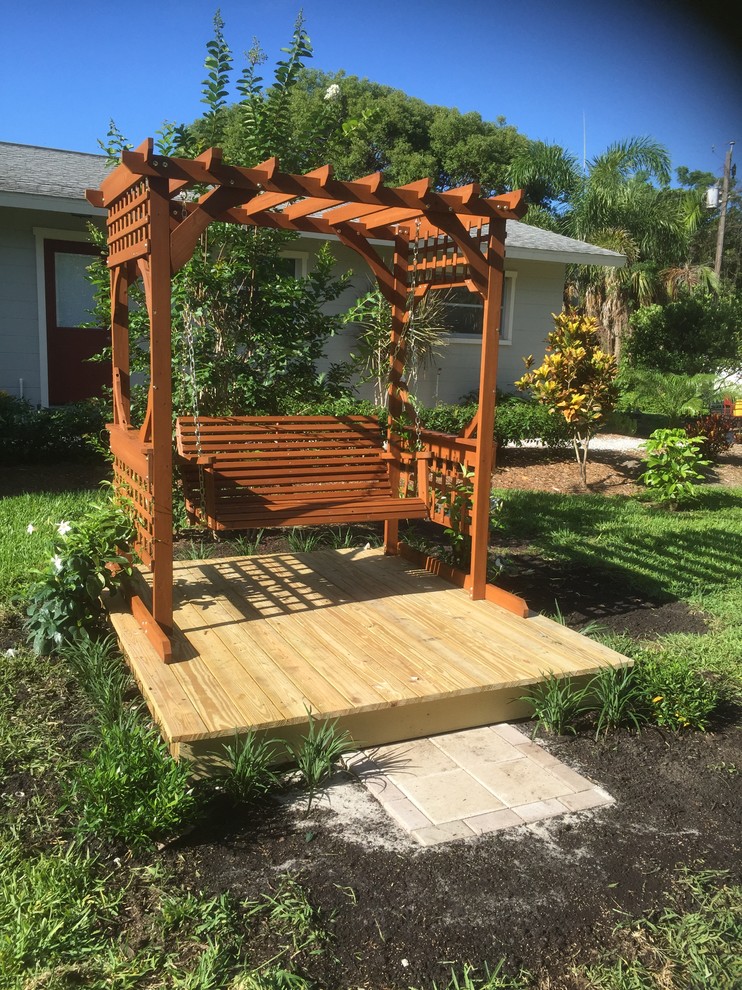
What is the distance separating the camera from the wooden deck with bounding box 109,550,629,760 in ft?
10.6

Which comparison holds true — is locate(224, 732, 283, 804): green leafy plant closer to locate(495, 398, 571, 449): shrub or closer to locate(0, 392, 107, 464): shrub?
locate(0, 392, 107, 464): shrub

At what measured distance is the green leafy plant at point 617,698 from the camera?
357 centimetres

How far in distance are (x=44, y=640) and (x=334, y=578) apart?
177 centimetres

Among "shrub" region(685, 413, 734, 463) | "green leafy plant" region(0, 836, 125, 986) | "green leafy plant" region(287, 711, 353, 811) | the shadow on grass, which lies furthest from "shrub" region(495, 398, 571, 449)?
"green leafy plant" region(0, 836, 125, 986)

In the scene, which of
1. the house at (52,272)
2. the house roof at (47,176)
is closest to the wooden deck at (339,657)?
the house roof at (47,176)

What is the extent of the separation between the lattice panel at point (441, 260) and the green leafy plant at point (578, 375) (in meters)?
4.03

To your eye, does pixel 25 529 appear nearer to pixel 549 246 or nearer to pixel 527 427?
pixel 527 427

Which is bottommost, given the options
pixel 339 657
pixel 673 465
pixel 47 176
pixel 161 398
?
pixel 339 657

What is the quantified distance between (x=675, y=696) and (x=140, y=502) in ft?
8.80

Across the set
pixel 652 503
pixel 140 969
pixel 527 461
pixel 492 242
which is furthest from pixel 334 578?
pixel 527 461

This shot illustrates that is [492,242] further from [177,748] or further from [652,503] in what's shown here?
[652,503]

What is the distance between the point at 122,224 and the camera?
162 inches

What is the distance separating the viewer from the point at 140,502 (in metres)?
4.16

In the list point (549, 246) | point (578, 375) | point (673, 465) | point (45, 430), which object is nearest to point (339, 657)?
point (673, 465)
